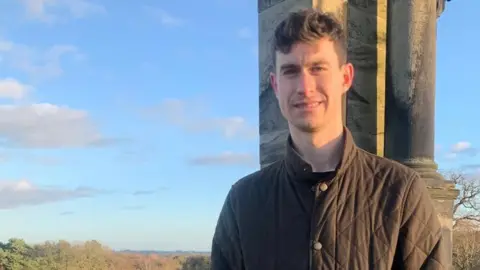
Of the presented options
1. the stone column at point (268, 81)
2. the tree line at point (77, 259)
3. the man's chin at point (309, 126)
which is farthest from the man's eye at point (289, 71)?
the tree line at point (77, 259)

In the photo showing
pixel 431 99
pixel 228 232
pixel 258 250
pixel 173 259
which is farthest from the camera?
pixel 173 259

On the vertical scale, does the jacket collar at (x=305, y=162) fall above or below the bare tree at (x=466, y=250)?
above

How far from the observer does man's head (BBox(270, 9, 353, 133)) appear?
1.66 m

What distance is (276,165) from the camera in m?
1.90

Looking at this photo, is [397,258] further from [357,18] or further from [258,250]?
[357,18]

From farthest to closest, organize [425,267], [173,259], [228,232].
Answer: [173,259], [228,232], [425,267]

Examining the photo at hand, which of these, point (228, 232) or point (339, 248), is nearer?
point (339, 248)

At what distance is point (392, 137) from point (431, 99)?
0.40 metres

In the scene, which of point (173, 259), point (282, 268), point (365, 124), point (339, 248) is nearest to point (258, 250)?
point (282, 268)

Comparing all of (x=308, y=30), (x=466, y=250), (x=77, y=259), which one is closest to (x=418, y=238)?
(x=308, y=30)

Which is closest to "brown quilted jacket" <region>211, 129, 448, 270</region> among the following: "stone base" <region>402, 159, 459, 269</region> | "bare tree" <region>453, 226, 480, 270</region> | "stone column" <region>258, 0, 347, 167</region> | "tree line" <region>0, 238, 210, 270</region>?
"stone column" <region>258, 0, 347, 167</region>

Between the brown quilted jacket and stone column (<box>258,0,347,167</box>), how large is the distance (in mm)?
2505

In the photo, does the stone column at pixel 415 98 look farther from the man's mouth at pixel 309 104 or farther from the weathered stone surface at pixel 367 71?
the man's mouth at pixel 309 104

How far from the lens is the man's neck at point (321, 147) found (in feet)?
5.58
